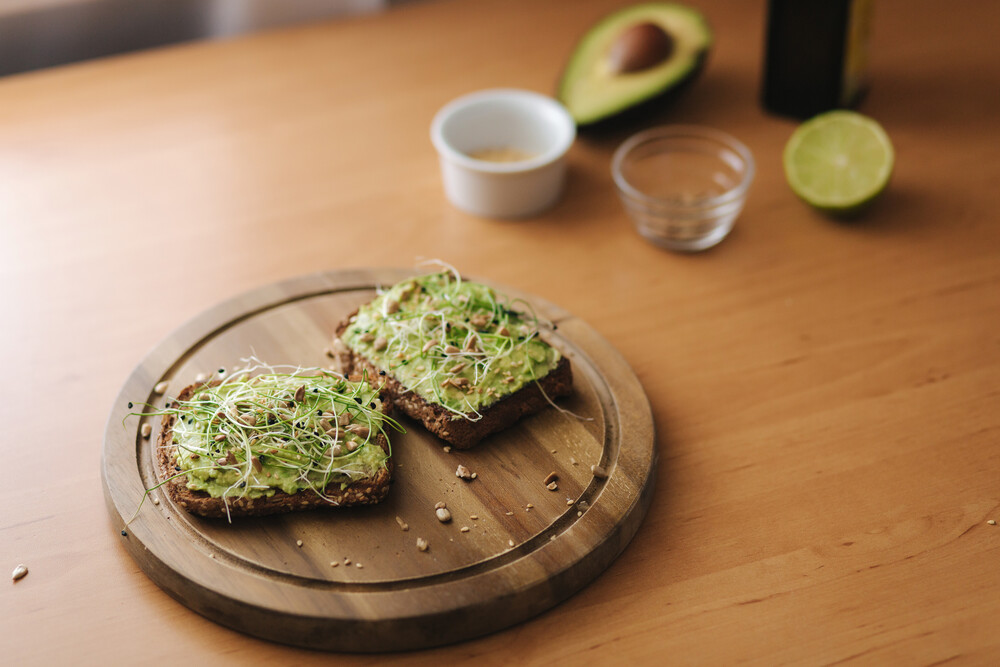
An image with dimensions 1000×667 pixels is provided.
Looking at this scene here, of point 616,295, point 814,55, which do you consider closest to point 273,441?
point 616,295

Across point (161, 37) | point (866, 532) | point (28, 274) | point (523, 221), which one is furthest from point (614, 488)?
point (161, 37)

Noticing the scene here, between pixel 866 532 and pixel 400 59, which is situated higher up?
pixel 400 59

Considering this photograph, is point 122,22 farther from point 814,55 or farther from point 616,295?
point 814,55

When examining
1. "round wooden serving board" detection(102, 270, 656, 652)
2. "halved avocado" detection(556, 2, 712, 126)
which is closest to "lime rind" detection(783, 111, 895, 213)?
"halved avocado" detection(556, 2, 712, 126)

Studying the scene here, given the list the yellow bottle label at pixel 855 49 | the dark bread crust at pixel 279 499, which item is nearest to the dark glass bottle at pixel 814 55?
the yellow bottle label at pixel 855 49

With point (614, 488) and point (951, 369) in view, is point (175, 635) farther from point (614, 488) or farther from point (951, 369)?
point (951, 369)

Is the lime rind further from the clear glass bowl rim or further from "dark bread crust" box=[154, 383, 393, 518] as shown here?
"dark bread crust" box=[154, 383, 393, 518]
